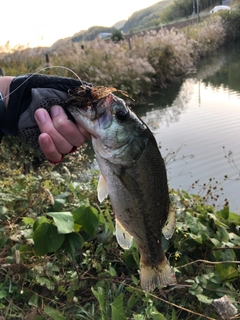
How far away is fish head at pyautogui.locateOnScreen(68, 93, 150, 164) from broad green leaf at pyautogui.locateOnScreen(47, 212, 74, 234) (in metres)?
1.12

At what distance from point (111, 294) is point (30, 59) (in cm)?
1073

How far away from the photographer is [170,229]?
1997 millimetres

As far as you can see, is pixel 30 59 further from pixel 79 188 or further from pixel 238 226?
pixel 238 226

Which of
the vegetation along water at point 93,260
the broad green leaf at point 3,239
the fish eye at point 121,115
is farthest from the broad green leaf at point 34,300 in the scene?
the fish eye at point 121,115

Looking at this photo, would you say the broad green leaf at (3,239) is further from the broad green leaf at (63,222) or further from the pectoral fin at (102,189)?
the pectoral fin at (102,189)

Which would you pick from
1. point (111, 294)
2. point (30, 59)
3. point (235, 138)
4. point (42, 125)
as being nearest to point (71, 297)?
point (111, 294)

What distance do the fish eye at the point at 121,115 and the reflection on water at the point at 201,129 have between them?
346cm

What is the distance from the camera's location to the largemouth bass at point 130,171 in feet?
5.53

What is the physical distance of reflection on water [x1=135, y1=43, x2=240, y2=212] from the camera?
6164 millimetres

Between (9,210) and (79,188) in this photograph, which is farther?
(79,188)

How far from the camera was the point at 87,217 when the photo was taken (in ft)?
9.72

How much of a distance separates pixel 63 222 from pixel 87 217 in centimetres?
31

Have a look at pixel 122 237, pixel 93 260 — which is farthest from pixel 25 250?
pixel 122 237

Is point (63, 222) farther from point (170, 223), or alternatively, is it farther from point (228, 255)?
point (228, 255)
